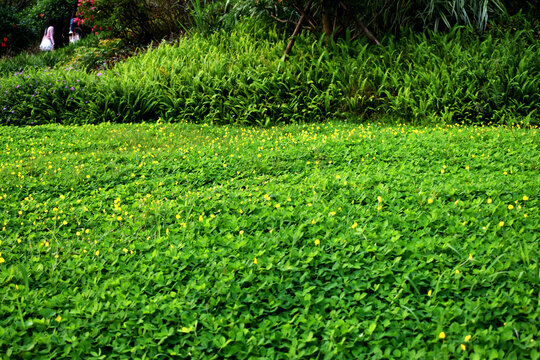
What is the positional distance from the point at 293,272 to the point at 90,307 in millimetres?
1235

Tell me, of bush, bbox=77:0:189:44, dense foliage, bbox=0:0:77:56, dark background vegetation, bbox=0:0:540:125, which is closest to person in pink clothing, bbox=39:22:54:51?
dense foliage, bbox=0:0:77:56

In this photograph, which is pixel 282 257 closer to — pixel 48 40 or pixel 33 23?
pixel 48 40

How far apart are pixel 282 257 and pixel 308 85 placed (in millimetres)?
5101

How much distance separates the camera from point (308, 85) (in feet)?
24.0

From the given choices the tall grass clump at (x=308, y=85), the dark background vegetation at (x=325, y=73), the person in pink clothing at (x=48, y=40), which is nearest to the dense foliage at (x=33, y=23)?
the person in pink clothing at (x=48, y=40)

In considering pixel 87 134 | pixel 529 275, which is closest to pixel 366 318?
pixel 529 275

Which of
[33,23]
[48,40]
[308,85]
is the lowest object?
[308,85]

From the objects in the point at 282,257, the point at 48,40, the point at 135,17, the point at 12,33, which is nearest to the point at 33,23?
the point at 12,33

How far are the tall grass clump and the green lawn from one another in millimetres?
1974

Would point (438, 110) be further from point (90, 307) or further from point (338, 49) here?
point (90, 307)

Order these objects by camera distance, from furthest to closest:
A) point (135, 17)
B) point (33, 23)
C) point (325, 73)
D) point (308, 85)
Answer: point (33, 23) < point (135, 17) < point (325, 73) < point (308, 85)

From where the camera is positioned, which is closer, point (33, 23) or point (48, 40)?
point (48, 40)

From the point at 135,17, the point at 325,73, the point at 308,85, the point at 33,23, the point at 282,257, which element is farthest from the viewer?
the point at 33,23

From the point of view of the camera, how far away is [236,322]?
2268 millimetres
